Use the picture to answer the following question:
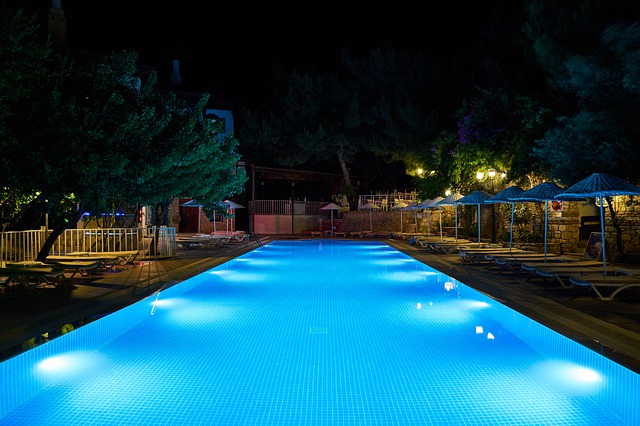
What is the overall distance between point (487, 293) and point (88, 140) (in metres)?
7.50

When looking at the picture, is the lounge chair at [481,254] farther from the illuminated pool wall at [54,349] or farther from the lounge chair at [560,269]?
the illuminated pool wall at [54,349]

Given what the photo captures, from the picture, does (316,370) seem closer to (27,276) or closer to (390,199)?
(27,276)

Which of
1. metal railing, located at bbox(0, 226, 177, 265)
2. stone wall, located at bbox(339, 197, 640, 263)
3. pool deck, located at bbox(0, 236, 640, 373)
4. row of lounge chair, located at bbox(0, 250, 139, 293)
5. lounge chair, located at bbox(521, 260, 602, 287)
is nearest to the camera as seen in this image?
pool deck, located at bbox(0, 236, 640, 373)

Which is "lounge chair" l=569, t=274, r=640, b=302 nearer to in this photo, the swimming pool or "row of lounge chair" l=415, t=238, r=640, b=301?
"row of lounge chair" l=415, t=238, r=640, b=301

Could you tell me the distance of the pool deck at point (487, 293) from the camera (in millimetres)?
5273

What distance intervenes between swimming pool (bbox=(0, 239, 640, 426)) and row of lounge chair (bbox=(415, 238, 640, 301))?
1523mm

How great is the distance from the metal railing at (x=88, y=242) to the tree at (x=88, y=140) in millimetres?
555

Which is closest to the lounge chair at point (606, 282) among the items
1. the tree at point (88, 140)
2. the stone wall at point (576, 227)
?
the stone wall at point (576, 227)

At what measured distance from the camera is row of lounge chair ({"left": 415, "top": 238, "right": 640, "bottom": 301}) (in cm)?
773

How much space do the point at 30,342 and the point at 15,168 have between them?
4.68m

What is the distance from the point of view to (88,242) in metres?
14.3

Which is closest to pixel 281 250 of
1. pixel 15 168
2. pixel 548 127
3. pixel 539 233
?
pixel 539 233

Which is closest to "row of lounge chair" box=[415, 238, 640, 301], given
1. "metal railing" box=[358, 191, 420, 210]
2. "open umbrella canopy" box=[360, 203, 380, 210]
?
"open umbrella canopy" box=[360, 203, 380, 210]

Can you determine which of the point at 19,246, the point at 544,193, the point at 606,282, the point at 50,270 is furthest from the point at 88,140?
the point at 544,193
